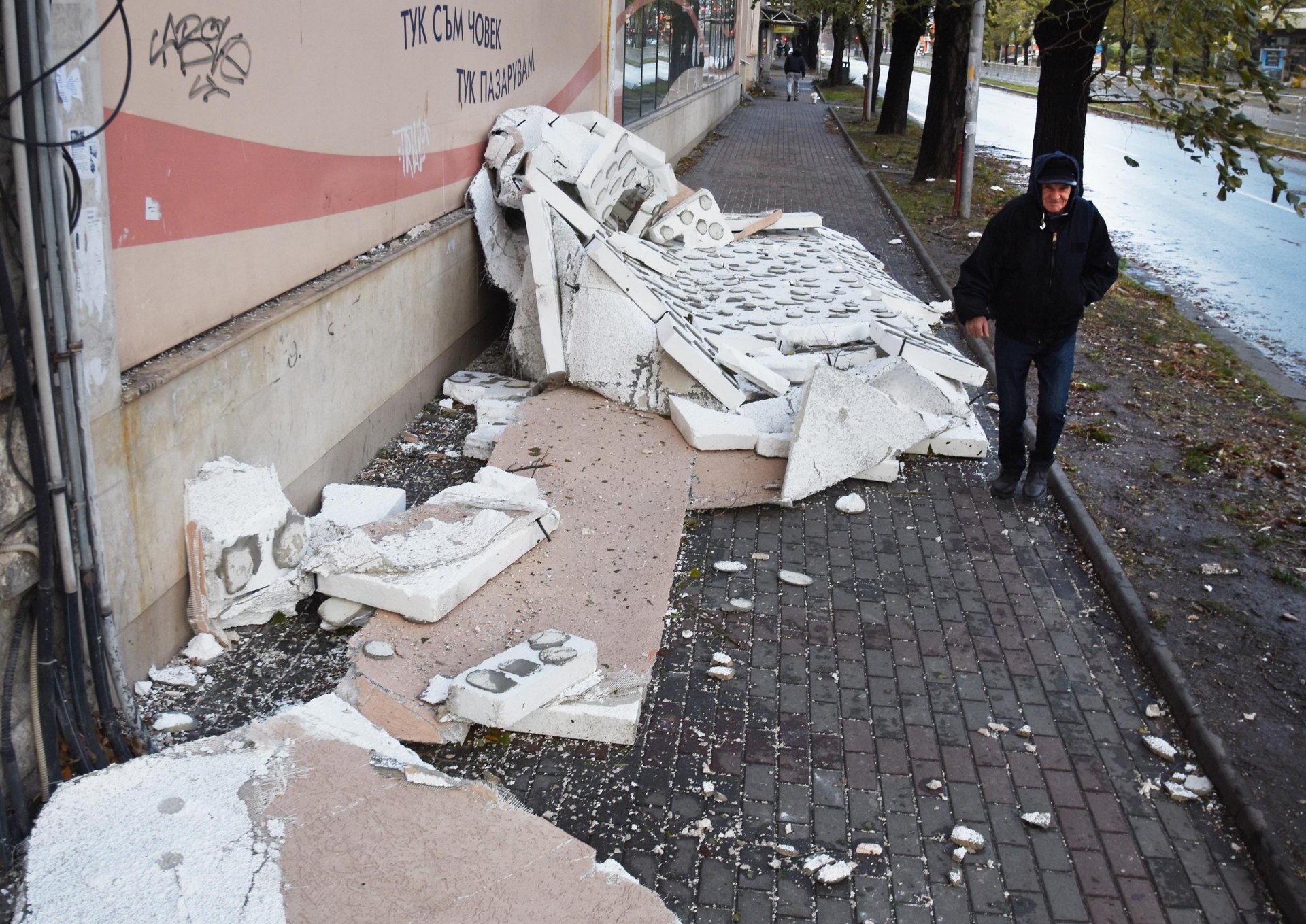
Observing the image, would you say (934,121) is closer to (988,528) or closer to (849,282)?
(849,282)

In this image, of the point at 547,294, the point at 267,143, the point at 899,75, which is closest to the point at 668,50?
the point at 899,75

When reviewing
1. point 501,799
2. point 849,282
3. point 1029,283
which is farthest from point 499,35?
point 501,799

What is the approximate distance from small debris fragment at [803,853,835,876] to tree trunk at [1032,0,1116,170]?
910 centimetres

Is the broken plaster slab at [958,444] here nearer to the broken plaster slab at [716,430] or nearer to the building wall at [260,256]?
the broken plaster slab at [716,430]

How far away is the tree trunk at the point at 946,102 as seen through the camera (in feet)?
58.0

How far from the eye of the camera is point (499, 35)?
8.51m

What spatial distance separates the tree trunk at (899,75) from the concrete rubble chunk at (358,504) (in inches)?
816

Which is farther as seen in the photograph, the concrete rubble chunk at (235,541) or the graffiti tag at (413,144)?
the graffiti tag at (413,144)

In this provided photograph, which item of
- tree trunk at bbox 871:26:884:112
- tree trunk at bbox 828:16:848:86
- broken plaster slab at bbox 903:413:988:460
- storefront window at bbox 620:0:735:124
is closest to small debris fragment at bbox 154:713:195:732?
broken plaster slab at bbox 903:413:988:460

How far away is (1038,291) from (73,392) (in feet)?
14.6

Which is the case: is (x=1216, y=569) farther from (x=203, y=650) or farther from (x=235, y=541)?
(x=203, y=650)

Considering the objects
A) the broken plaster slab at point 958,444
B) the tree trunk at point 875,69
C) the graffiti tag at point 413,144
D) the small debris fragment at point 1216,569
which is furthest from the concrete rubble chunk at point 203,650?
the tree trunk at point 875,69

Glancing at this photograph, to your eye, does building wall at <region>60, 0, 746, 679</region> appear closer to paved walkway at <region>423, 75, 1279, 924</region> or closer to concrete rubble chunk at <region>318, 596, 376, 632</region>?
concrete rubble chunk at <region>318, 596, 376, 632</region>

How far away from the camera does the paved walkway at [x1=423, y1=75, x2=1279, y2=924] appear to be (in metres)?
3.23
